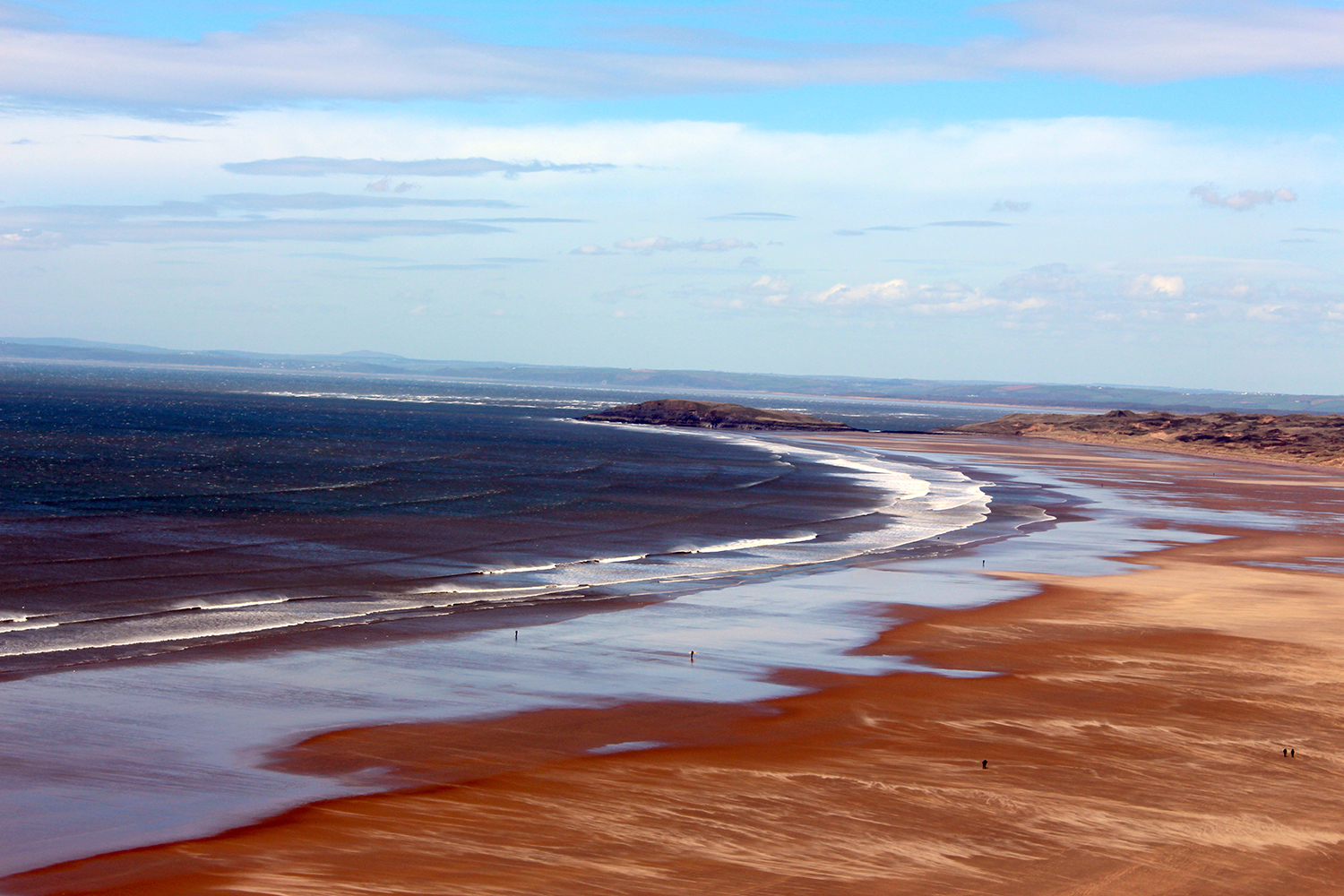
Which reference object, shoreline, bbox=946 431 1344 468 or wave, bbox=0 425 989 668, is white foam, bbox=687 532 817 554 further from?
shoreline, bbox=946 431 1344 468

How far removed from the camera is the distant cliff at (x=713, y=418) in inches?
5226

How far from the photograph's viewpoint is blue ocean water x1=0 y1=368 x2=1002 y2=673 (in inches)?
900

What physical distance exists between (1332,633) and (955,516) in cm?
2268

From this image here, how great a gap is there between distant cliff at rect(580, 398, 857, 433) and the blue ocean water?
156 ft

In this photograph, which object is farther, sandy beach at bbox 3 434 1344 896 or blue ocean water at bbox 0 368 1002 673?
blue ocean water at bbox 0 368 1002 673

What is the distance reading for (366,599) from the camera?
24.9 meters

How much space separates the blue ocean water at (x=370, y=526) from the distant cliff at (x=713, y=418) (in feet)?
156

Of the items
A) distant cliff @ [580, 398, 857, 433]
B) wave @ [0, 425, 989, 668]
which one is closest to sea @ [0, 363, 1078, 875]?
wave @ [0, 425, 989, 668]

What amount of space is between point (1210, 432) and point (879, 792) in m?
107

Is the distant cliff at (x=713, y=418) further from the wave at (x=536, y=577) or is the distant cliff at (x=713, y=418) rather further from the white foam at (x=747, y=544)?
the white foam at (x=747, y=544)

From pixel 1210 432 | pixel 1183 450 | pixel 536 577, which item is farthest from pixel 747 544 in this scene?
pixel 1210 432

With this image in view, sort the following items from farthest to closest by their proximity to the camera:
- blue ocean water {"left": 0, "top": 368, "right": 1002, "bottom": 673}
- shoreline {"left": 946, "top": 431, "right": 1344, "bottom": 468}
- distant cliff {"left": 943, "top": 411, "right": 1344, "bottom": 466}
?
distant cliff {"left": 943, "top": 411, "right": 1344, "bottom": 466} < shoreline {"left": 946, "top": 431, "right": 1344, "bottom": 468} < blue ocean water {"left": 0, "top": 368, "right": 1002, "bottom": 673}

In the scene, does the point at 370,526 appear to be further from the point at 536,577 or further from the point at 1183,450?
Answer: the point at 1183,450

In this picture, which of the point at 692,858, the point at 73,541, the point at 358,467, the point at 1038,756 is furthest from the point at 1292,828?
the point at 358,467
